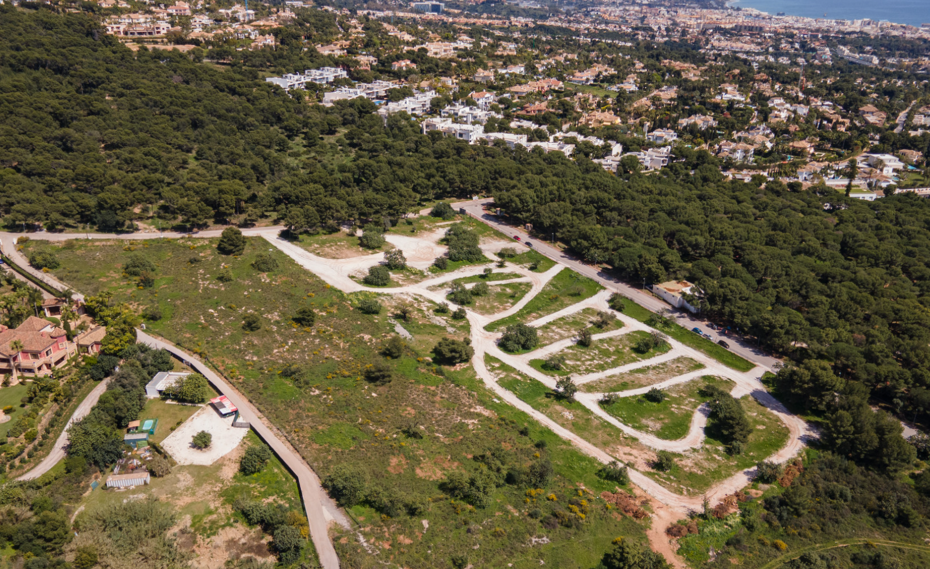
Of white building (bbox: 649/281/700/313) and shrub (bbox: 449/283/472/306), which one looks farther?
white building (bbox: 649/281/700/313)

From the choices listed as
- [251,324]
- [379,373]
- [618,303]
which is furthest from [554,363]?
[251,324]

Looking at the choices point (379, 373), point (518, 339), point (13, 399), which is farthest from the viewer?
point (518, 339)

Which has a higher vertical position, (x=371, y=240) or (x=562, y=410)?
(x=371, y=240)

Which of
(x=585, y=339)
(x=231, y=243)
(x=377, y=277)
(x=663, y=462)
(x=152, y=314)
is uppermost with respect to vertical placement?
(x=231, y=243)

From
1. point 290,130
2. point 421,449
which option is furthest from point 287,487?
point 290,130

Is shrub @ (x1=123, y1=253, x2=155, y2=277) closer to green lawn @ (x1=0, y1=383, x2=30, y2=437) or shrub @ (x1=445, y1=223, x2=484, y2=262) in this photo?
green lawn @ (x1=0, y1=383, x2=30, y2=437)

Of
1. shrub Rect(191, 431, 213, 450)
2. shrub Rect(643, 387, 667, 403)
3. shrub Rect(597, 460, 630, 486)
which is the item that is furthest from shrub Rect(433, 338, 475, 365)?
shrub Rect(191, 431, 213, 450)

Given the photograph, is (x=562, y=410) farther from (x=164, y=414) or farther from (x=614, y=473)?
(x=164, y=414)
